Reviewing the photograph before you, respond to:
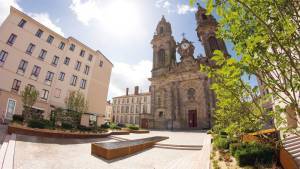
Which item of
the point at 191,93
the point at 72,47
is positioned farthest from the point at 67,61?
the point at 191,93

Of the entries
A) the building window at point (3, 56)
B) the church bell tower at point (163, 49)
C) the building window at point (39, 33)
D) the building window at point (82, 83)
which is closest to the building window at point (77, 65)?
the building window at point (82, 83)

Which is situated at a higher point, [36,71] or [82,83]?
[36,71]

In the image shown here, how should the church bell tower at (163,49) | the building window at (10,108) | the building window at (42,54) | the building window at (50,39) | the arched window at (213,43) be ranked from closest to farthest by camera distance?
the building window at (10,108)
the building window at (42,54)
the building window at (50,39)
the arched window at (213,43)
the church bell tower at (163,49)

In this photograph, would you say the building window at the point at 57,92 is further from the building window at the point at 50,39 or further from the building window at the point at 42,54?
the building window at the point at 50,39

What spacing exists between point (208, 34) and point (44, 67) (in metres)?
31.5

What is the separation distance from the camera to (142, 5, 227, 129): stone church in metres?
27.2

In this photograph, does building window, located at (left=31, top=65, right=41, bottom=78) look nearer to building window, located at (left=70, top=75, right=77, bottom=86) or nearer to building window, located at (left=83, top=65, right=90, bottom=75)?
building window, located at (left=70, top=75, right=77, bottom=86)

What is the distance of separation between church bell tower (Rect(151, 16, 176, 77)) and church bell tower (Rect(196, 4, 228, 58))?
6913 mm

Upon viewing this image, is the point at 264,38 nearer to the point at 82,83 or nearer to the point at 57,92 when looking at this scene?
the point at 57,92

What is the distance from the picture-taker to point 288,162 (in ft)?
16.6

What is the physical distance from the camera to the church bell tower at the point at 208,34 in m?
31.1

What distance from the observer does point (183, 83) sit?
99.8 ft

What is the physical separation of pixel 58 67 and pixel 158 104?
19363mm

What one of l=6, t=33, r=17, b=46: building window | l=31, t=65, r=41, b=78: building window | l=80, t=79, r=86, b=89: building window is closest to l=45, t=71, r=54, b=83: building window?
l=31, t=65, r=41, b=78: building window
